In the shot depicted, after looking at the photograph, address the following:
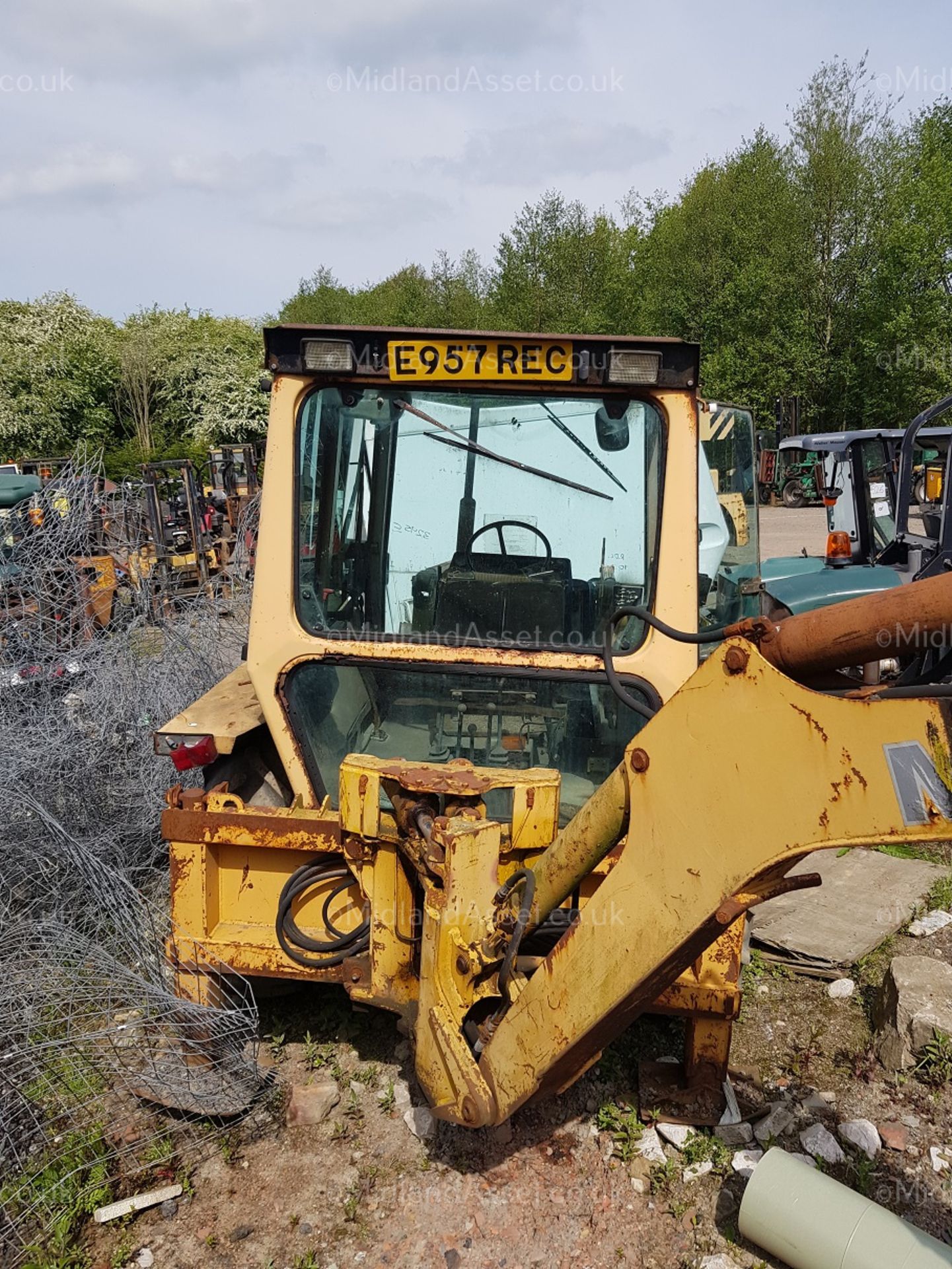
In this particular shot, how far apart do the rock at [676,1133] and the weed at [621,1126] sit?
0.06 m

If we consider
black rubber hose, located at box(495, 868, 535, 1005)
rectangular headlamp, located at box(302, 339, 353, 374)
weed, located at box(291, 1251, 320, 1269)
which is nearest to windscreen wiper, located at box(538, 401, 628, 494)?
rectangular headlamp, located at box(302, 339, 353, 374)

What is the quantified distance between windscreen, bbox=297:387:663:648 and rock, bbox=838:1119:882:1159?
166 cm

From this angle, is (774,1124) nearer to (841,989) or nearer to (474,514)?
(841,989)

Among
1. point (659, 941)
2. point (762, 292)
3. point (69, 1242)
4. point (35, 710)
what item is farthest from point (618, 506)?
point (762, 292)

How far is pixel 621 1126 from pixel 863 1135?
740mm

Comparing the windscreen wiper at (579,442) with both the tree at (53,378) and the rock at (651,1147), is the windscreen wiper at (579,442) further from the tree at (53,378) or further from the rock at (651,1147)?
the tree at (53,378)

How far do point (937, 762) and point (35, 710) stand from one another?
4.91 meters

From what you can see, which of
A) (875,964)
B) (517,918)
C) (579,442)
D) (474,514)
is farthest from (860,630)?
(875,964)

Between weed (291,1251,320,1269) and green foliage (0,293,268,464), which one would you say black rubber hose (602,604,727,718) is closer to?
weed (291,1251,320,1269)

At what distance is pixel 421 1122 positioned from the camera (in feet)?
10.1

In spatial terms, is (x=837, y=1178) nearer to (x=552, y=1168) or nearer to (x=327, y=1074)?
(x=552, y=1168)

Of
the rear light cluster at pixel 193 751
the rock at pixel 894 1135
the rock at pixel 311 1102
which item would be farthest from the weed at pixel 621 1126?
the rear light cluster at pixel 193 751

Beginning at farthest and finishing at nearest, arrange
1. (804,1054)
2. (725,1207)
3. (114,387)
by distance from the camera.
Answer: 1. (114,387)
2. (804,1054)
3. (725,1207)

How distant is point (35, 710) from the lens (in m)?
5.38
